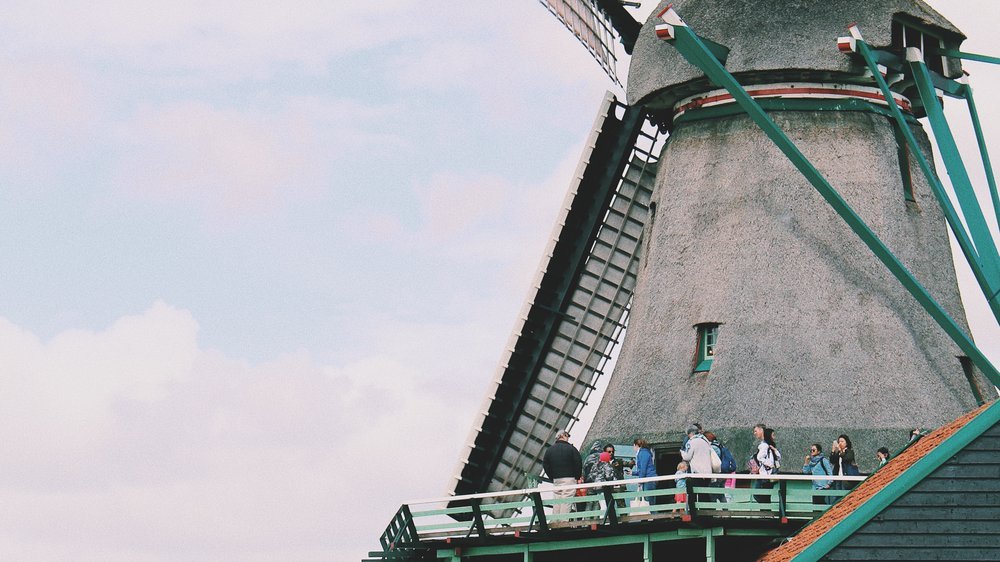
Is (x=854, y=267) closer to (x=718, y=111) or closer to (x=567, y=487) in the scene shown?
(x=718, y=111)

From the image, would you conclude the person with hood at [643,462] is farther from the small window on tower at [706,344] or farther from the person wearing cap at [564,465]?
the small window on tower at [706,344]

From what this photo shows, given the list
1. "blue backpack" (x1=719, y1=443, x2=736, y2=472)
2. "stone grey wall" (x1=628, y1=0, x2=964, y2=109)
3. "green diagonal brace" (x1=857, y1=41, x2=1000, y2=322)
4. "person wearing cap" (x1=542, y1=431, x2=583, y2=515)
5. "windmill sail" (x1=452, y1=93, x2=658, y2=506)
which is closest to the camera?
"blue backpack" (x1=719, y1=443, x2=736, y2=472)

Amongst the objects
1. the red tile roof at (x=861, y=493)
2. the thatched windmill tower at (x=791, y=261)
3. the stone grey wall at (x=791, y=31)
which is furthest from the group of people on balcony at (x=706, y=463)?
the stone grey wall at (x=791, y=31)

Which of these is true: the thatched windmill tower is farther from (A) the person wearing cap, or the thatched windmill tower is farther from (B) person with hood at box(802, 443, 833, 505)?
(A) the person wearing cap

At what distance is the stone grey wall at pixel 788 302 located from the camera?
24312 mm

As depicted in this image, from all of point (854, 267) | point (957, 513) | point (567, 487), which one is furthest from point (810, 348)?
point (957, 513)

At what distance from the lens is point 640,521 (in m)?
21.6

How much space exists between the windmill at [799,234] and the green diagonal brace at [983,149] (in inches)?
1.4

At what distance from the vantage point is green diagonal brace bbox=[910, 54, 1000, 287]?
23.5m

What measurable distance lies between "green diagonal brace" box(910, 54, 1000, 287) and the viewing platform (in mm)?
3608

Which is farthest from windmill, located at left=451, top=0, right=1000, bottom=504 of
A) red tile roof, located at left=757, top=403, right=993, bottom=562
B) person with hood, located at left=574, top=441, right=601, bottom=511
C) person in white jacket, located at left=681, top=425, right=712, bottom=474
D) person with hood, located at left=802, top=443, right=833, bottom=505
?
red tile roof, located at left=757, top=403, right=993, bottom=562

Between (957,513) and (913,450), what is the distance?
3010 millimetres

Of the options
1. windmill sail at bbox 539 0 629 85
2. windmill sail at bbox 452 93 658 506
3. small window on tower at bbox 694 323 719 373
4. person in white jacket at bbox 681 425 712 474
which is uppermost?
→ windmill sail at bbox 539 0 629 85

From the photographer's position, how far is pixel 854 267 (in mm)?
25391
